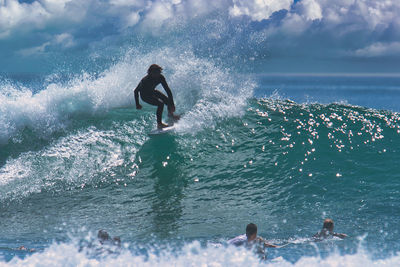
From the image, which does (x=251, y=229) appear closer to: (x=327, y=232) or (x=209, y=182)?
(x=327, y=232)

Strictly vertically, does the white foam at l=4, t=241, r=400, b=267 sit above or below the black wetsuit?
below

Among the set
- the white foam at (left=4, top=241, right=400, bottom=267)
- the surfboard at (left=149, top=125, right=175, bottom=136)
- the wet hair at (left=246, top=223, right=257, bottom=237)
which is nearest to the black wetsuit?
the surfboard at (left=149, top=125, right=175, bottom=136)

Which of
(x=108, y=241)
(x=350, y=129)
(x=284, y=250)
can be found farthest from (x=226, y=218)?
(x=350, y=129)

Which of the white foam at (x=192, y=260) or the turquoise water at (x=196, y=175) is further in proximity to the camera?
the turquoise water at (x=196, y=175)

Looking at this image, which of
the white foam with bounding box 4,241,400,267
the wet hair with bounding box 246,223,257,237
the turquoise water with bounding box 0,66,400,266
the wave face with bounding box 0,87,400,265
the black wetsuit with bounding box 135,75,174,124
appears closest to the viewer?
the white foam with bounding box 4,241,400,267

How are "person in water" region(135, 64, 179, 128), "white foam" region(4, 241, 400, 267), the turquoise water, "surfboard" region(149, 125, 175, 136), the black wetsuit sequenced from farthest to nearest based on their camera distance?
"surfboard" region(149, 125, 175, 136), the black wetsuit, "person in water" region(135, 64, 179, 128), the turquoise water, "white foam" region(4, 241, 400, 267)

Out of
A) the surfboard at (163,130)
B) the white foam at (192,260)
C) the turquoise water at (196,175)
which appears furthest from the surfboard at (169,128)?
the white foam at (192,260)

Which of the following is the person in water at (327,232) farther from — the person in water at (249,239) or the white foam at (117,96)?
the white foam at (117,96)

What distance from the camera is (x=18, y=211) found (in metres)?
7.80

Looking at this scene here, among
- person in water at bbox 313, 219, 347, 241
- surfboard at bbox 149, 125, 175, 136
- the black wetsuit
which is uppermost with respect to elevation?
the black wetsuit

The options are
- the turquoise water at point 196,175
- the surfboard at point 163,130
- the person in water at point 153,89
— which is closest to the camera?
the turquoise water at point 196,175

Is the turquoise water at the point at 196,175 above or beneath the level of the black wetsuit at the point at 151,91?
beneath

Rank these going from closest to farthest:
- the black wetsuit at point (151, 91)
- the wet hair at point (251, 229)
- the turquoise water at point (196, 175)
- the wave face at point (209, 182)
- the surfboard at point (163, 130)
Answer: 1. the wet hair at point (251, 229)
2. the turquoise water at point (196, 175)
3. the wave face at point (209, 182)
4. the black wetsuit at point (151, 91)
5. the surfboard at point (163, 130)

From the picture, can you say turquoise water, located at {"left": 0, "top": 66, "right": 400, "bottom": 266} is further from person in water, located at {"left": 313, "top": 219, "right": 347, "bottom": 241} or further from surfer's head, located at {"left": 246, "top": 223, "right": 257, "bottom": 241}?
surfer's head, located at {"left": 246, "top": 223, "right": 257, "bottom": 241}
